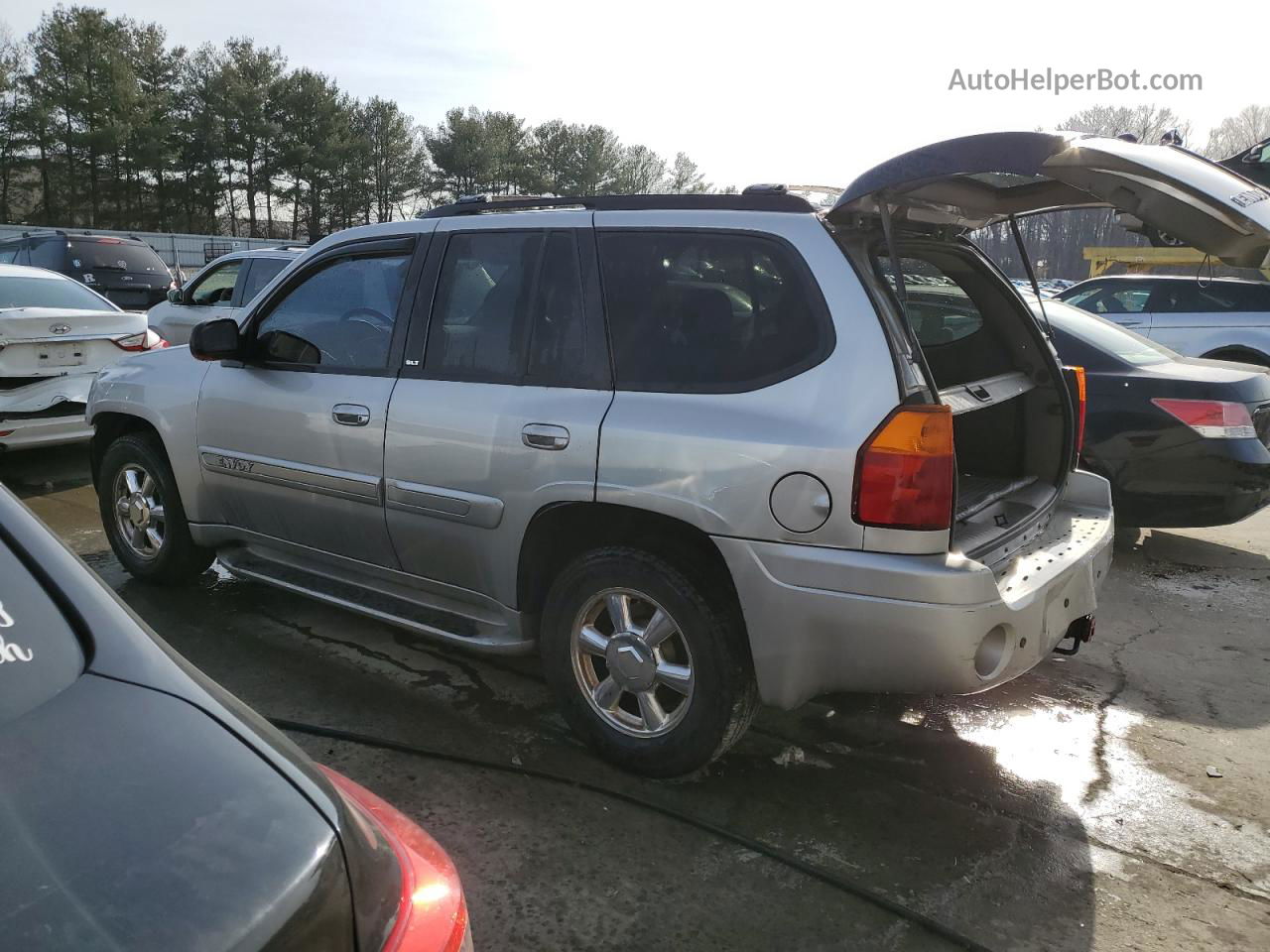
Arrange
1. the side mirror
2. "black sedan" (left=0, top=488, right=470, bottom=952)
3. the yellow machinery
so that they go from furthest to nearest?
the yellow machinery, the side mirror, "black sedan" (left=0, top=488, right=470, bottom=952)

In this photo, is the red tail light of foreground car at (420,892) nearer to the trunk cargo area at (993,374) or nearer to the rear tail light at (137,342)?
the trunk cargo area at (993,374)

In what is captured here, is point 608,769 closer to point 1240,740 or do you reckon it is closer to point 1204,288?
point 1240,740

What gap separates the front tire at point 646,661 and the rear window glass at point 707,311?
24.6 inches

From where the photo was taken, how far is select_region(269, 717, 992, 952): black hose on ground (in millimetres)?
2613

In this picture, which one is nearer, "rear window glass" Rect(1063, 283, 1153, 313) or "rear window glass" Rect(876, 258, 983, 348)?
"rear window glass" Rect(876, 258, 983, 348)

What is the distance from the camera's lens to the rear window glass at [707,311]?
2.95m

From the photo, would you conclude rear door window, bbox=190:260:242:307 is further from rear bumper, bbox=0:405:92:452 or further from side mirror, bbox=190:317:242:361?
side mirror, bbox=190:317:242:361

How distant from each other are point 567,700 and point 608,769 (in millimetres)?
271

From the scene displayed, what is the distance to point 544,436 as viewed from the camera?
10.8 feet

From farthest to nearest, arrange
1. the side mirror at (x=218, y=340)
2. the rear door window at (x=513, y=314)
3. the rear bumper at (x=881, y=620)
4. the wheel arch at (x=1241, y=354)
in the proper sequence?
the wheel arch at (x=1241, y=354) → the side mirror at (x=218, y=340) → the rear door window at (x=513, y=314) → the rear bumper at (x=881, y=620)

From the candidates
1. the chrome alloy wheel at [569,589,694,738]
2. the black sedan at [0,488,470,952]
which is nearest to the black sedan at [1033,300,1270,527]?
the chrome alloy wheel at [569,589,694,738]

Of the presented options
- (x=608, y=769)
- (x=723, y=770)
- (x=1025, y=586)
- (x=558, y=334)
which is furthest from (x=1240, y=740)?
(x=558, y=334)

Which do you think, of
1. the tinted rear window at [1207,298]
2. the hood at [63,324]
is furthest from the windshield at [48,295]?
the tinted rear window at [1207,298]

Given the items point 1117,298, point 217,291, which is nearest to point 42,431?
point 217,291
